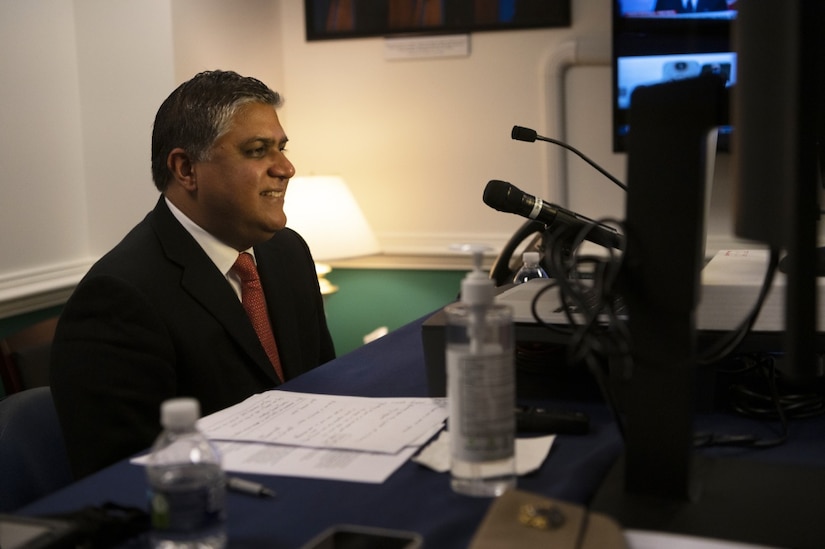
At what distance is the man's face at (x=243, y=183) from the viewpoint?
1.97 m

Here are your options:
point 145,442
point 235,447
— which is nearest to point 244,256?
point 145,442

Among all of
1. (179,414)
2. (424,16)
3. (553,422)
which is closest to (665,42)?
(424,16)

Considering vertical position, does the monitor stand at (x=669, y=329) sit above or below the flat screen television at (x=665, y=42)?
below

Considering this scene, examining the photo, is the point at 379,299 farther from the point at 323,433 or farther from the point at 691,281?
the point at 691,281

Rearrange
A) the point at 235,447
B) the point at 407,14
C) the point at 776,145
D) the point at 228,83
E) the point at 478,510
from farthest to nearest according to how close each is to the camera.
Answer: the point at 407,14 → the point at 228,83 → the point at 235,447 → the point at 478,510 → the point at 776,145

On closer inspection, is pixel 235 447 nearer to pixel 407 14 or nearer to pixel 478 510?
pixel 478 510

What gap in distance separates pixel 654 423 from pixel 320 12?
3.10 m

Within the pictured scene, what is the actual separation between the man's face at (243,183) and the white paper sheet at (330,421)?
0.64 m

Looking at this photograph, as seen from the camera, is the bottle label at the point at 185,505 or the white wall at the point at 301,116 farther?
the white wall at the point at 301,116

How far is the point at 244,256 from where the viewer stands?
1989 millimetres

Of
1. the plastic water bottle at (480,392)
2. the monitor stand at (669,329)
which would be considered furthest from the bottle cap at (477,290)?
the monitor stand at (669,329)

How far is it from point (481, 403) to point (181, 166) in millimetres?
1238

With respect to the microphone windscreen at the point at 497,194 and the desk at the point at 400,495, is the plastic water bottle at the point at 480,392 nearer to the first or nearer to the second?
the desk at the point at 400,495

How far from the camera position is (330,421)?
49.4 inches
